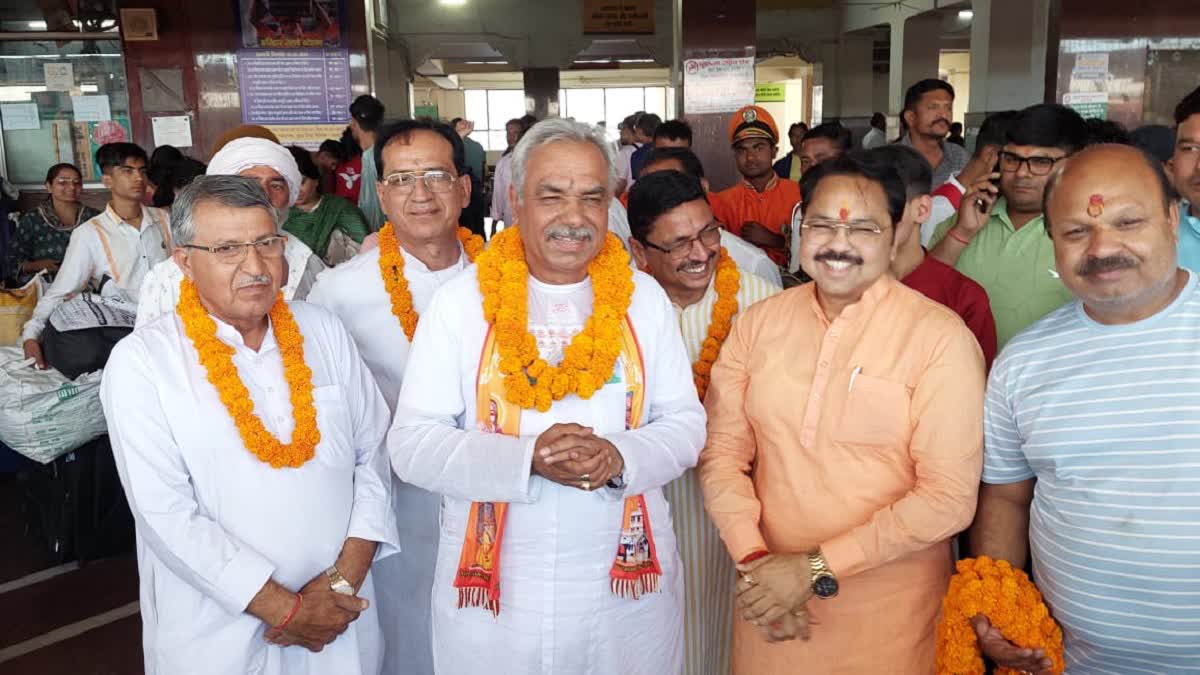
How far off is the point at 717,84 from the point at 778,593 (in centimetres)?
726

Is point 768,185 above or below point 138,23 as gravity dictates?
below

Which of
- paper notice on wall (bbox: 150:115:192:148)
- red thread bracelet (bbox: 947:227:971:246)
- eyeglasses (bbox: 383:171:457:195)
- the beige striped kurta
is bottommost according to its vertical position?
the beige striped kurta

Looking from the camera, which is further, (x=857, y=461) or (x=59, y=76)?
(x=59, y=76)

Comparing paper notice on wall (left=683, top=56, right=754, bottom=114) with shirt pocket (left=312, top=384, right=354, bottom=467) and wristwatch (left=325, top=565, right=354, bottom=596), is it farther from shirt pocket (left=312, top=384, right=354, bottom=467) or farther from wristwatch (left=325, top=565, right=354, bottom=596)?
wristwatch (left=325, top=565, right=354, bottom=596)

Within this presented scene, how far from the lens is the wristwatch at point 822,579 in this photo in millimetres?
1947

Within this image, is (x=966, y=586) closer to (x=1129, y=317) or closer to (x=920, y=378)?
(x=920, y=378)

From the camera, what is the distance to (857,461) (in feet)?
6.65

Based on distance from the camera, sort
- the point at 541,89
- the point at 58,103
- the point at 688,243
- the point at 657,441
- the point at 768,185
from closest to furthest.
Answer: the point at 657,441 < the point at 688,243 < the point at 768,185 < the point at 58,103 < the point at 541,89

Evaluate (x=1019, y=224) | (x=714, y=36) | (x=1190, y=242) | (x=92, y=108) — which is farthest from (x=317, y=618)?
(x=92, y=108)

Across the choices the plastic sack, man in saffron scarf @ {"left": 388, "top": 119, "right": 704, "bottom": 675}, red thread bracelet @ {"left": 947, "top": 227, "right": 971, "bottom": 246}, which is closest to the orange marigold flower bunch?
man in saffron scarf @ {"left": 388, "top": 119, "right": 704, "bottom": 675}

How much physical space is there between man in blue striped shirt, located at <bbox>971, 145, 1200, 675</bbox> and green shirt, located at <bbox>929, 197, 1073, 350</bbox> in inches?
32.6

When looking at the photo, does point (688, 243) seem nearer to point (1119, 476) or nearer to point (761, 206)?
point (1119, 476)

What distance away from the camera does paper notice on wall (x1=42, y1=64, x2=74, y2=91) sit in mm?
8141

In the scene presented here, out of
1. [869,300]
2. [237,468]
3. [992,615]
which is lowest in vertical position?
[992,615]
